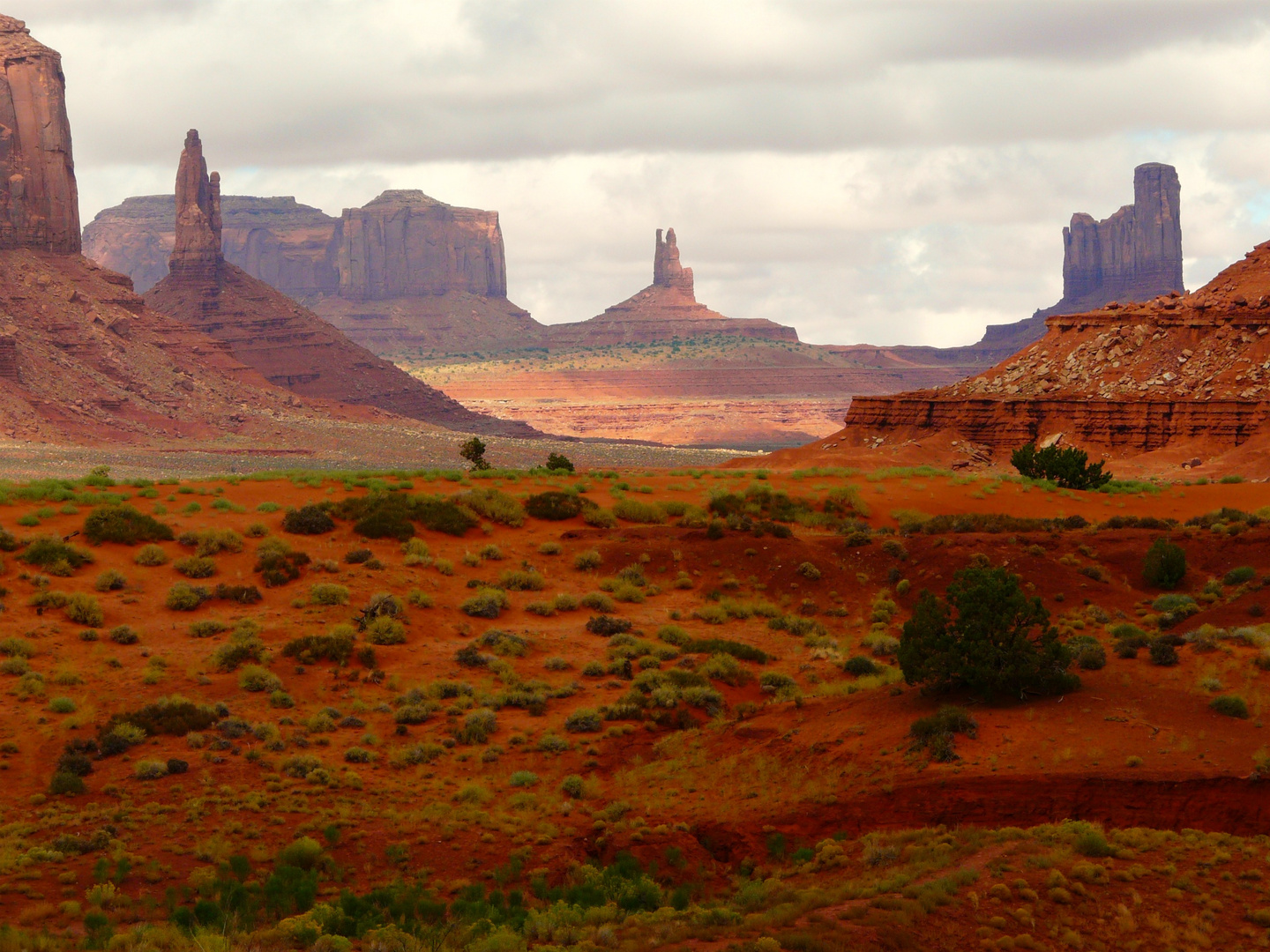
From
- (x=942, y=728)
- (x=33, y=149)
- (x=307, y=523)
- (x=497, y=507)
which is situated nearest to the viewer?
(x=942, y=728)

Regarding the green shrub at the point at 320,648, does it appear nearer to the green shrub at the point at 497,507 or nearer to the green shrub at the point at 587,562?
the green shrub at the point at 587,562

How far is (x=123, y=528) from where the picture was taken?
3189 cm

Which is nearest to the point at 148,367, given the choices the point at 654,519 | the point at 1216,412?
the point at 1216,412

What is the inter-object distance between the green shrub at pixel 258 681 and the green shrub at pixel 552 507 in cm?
1384

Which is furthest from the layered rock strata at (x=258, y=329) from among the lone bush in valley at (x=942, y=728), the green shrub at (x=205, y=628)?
the lone bush in valley at (x=942, y=728)

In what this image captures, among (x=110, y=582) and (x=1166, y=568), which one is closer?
(x=110, y=582)

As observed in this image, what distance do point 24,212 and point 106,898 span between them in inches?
5446

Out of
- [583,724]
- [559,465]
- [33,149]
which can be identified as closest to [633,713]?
[583,724]

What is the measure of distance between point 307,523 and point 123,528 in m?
4.04

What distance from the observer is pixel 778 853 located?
17500mm

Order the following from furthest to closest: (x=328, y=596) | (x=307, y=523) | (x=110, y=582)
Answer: (x=307, y=523) → (x=110, y=582) → (x=328, y=596)

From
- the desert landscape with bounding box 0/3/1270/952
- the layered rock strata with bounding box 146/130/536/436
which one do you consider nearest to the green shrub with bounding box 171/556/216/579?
the desert landscape with bounding box 0/3/1270/952

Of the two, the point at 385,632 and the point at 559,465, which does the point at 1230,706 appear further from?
the point at 559,465

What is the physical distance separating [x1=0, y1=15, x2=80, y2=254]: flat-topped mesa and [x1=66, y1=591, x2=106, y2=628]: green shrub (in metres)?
124
